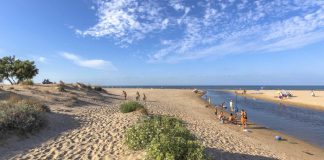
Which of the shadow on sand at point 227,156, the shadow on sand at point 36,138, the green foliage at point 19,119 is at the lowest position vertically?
the shadow on sand at point 227,156

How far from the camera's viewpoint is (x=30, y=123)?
1474 cm

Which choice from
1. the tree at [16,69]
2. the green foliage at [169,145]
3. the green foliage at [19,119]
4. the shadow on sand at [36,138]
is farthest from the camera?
the tree at [16,69]

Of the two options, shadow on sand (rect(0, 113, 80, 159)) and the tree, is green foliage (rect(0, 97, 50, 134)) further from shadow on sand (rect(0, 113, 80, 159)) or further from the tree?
the tree

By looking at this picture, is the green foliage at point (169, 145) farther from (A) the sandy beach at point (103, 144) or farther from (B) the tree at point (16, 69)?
(B) the tree at point (16, 69)

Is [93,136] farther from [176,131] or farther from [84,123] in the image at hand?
[176,131]

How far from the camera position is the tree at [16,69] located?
49.1 m

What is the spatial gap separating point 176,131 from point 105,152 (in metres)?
3.00

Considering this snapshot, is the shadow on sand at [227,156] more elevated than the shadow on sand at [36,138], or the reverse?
the shadow on sand at [36,138]

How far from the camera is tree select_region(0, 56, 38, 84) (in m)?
49.1

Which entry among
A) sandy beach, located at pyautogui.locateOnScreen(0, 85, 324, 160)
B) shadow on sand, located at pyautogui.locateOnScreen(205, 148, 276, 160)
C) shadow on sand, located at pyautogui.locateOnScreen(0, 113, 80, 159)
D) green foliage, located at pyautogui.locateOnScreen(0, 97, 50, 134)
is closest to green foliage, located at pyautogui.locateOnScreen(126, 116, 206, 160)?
sandy beach, located at pyautogui.locateOnScreen(0, 85, 324, 160)

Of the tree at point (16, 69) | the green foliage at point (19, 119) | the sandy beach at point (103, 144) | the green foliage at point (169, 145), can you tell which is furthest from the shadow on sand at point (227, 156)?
the tree at point (16, 69)

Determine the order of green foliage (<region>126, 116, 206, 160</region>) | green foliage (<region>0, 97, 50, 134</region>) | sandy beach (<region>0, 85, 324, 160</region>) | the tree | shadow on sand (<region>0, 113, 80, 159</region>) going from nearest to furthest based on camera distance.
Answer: green foliage (<region>126, 116, 206, 160</region>)
sandy beach (<region>0, 85, 324, 160</region>)
shadow on sand (<region>0, 113, 80, 159</region>)
green foliage (<region>0, 97, 50, 134</region>)
the tree

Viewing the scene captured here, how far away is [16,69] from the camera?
162 ft

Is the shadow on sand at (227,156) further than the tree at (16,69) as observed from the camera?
No
